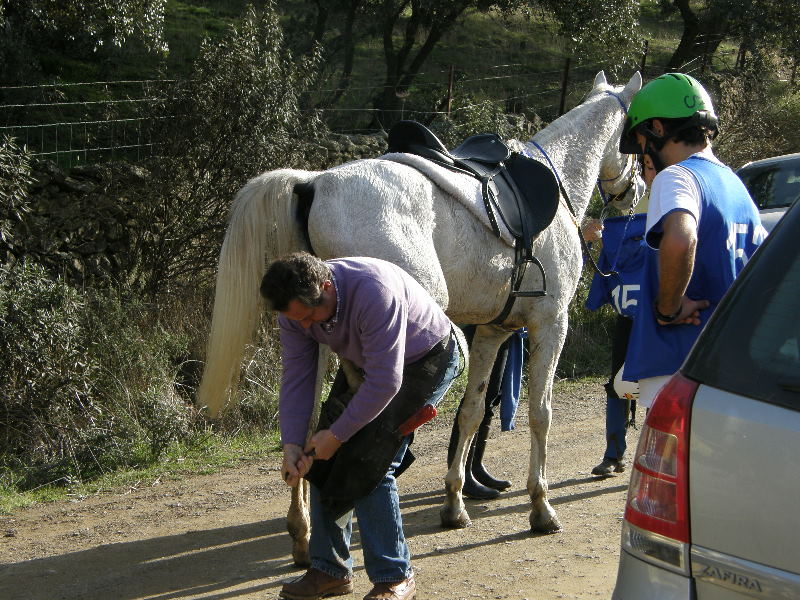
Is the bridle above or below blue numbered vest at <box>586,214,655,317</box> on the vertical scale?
above

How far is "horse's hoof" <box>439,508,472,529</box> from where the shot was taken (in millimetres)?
5227

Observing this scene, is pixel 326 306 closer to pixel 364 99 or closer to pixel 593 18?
pixel 593 18

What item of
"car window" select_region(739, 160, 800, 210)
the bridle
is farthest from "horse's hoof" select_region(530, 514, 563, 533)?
"car window" select_region(739, 160, 800, 210)

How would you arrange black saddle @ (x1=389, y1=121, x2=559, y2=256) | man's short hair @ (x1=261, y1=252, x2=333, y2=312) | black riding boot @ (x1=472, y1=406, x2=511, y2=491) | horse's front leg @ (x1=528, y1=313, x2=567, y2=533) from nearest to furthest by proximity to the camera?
1. man's short hair @ (x1=261, y1=252, x2=333, y2=312)
2. black saddle @ (x1=389, y1=121, x2=559, y2=256)
3. horse's front leg @ (x1=528, y1=313, x2=567, y2=533)
4. black riding boot @ (x1=472, y1=406, x2=511, y2=491)

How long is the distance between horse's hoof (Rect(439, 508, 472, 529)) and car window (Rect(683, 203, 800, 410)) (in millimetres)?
3067

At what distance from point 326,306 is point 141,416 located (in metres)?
3.52

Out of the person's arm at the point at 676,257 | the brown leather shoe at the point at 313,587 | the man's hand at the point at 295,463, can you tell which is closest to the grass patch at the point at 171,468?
the brown leather shoe at the point at 313,587

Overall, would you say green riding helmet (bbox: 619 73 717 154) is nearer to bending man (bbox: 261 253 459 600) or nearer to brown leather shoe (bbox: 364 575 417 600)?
bending man (bbox: 261 253 459 600)

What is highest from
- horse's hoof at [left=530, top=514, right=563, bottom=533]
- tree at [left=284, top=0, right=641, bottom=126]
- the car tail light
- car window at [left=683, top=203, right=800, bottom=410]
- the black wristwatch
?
tree at [left=284, top=0, right=641, bottom=126]

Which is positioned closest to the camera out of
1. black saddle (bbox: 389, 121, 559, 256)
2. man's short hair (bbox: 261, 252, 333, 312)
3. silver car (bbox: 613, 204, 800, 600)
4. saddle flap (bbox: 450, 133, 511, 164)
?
silver car (bbox: 613, 204, 800, 600)

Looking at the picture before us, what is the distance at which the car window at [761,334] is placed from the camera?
220 centimetres

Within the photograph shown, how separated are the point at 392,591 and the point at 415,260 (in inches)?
→ 64.3

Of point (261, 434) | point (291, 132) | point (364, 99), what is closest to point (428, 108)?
point (364, 99)

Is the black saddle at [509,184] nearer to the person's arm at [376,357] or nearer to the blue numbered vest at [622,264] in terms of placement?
the blue numbered vest at [622,264]
